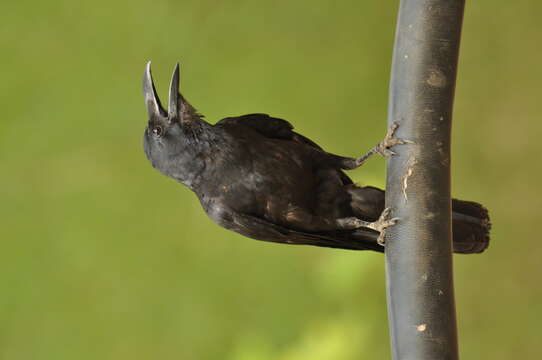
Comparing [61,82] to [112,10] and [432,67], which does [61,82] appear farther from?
[432,67]

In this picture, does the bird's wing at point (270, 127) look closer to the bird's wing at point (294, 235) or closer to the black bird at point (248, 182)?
the black bird at point (248, 182)

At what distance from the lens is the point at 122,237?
330 centimetres

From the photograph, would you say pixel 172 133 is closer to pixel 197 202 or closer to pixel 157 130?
pixel 157 130

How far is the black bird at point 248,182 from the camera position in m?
1.96

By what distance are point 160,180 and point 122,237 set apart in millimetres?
343

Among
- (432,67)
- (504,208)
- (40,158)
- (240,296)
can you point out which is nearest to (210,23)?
(40,158)

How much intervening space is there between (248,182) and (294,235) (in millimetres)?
216

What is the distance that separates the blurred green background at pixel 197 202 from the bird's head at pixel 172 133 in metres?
1.35

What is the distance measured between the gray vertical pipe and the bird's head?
819 millimetres

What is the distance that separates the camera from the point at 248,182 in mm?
1992

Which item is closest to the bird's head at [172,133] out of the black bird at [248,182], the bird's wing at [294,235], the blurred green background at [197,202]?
the black bird at [248,182]

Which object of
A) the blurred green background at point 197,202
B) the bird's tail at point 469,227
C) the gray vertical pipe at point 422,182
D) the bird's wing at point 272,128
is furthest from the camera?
the blurred green background at point 197,202

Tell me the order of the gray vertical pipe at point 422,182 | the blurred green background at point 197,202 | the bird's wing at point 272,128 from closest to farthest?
the gray vertical pipe at point 422,182, the bird's wing at point 272,128, the blurred green background at point 197,202

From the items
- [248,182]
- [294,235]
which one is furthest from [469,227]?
[248,182]
